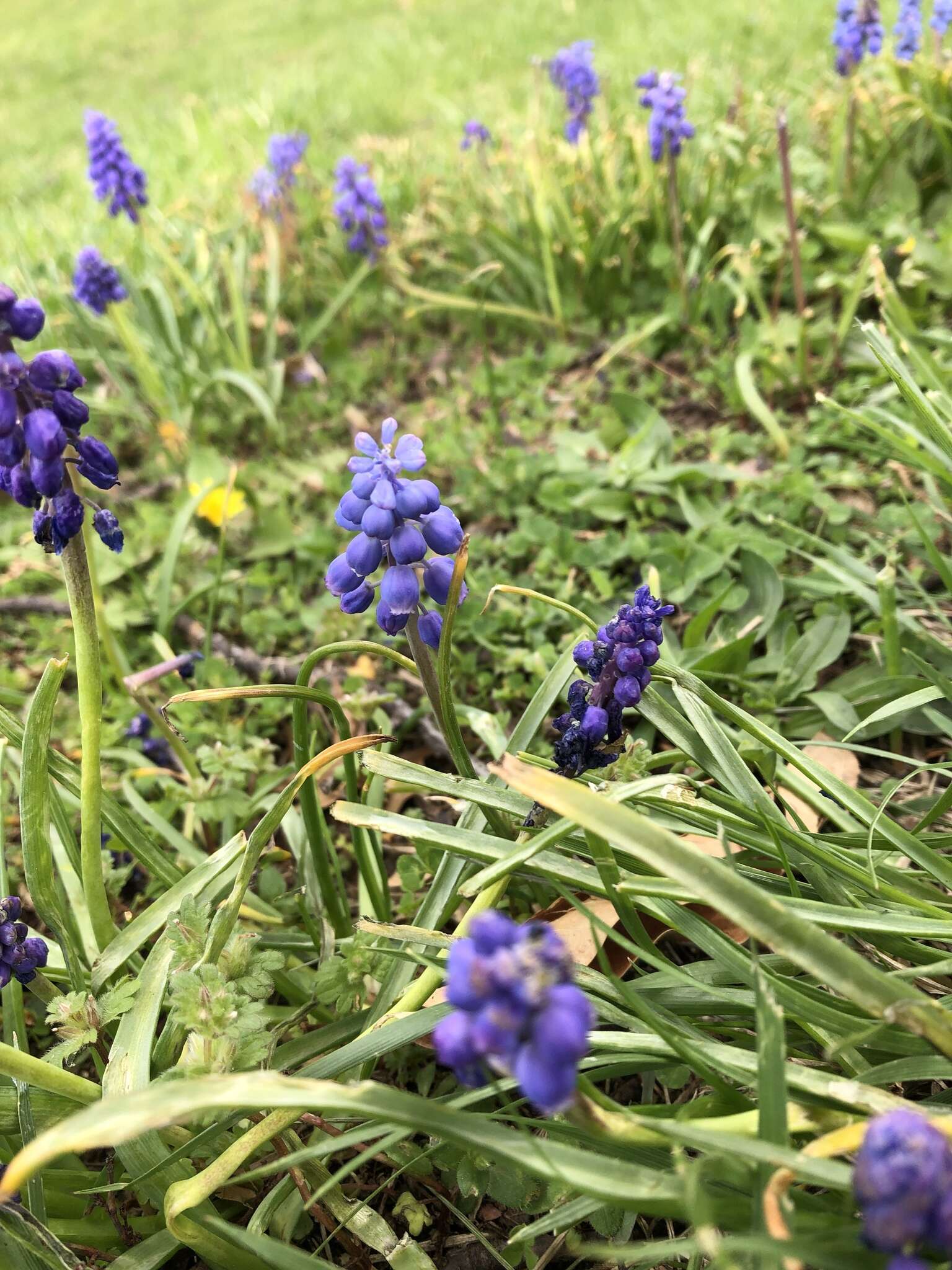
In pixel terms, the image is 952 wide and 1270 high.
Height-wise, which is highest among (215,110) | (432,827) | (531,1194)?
(215,110)

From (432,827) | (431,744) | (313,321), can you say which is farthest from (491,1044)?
(313,321)

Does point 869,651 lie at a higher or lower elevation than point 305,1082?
lower

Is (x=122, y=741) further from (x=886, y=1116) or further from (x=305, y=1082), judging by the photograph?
(x=886, y=1116)

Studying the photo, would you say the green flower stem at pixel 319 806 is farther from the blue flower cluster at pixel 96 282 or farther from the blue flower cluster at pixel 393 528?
the blue flower cluster at pixel 96 282

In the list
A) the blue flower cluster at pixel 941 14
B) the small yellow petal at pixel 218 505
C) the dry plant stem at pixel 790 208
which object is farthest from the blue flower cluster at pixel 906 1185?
the blue flower cluster at pixel 941 14

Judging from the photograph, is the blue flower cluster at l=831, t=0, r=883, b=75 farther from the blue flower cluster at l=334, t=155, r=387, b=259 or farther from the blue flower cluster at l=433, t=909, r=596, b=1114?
the blue flower cluster at l=433, t=909, r=596, b=1114

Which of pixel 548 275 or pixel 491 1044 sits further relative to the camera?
pixel 548 275

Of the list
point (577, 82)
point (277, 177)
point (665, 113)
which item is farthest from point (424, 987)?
point (277, 177)
